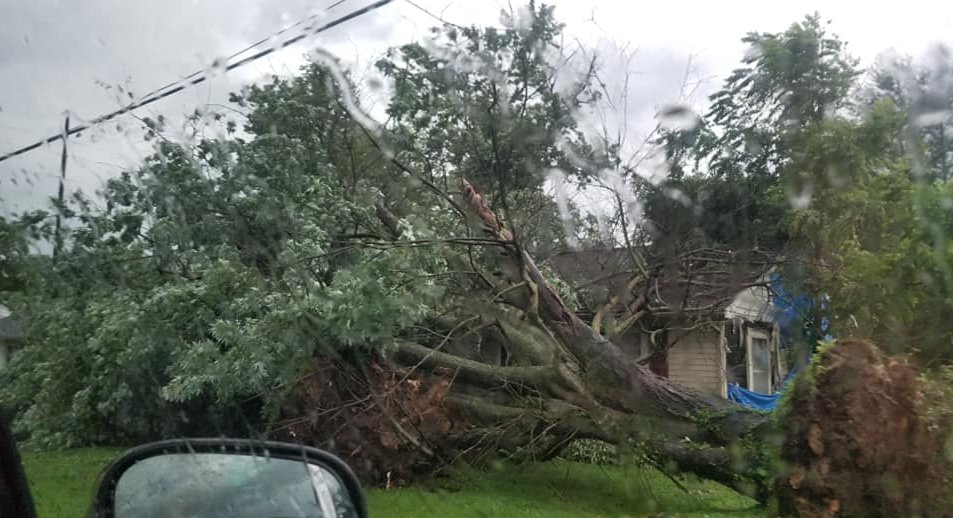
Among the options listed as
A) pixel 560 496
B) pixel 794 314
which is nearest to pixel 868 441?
pixel 560 496

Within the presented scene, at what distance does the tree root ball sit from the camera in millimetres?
6895

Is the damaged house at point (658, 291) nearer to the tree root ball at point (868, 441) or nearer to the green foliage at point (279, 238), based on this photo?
the green foliage at point (279, 238)

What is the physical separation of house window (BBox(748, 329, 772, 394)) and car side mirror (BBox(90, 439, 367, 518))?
14.4m

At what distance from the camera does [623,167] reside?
441 inches

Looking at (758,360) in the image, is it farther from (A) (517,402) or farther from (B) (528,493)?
(B) (528,493)

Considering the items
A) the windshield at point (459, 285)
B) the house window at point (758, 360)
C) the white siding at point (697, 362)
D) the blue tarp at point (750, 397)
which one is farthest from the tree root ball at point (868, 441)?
the house window at point (758, 360)

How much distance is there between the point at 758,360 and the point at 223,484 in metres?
15.4

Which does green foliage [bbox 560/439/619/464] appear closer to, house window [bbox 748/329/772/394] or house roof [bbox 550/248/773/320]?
house roof [bbox 550/248/773/320]

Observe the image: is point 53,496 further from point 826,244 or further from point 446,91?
point 826,244

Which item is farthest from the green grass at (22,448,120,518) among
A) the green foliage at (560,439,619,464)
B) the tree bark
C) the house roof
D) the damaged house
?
the house roof

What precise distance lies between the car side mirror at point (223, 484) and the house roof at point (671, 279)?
853 centimetres

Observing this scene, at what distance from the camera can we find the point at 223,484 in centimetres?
372

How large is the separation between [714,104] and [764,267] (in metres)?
2.40

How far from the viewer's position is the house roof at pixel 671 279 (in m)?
12.0
